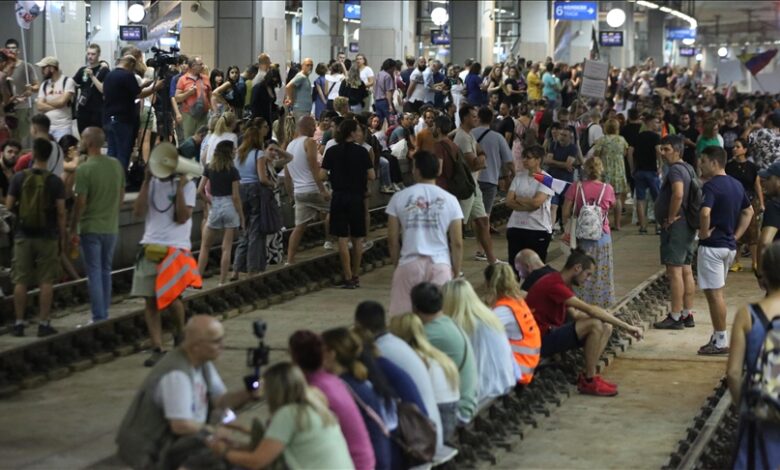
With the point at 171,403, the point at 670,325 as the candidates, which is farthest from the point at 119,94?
the point at 171,403

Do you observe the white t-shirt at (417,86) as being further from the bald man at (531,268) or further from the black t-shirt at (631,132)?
the bald man at (531,268)

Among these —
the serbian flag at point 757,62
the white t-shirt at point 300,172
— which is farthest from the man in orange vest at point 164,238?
the serbian flag at point 757,62

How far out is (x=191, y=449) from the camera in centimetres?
743

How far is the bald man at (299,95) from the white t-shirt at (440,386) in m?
17.6

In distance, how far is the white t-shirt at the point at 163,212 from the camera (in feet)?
41.8

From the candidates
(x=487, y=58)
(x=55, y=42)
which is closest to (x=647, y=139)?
(x=55, y=42)

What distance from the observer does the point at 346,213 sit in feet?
56.0

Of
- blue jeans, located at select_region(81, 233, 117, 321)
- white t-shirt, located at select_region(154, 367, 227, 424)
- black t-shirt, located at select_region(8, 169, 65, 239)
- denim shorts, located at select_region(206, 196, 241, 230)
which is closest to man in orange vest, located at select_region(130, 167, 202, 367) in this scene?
blue jeans, located at select_region(81, 233, 117, 321)

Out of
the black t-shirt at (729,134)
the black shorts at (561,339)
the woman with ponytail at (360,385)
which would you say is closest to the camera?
the woman with ponytail at (360,385)

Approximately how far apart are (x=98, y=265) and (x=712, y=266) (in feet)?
17.0

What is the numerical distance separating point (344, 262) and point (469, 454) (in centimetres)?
731

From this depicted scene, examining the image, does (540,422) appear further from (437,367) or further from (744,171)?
(744,171)

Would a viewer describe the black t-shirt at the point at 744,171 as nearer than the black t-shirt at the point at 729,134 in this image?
Yes

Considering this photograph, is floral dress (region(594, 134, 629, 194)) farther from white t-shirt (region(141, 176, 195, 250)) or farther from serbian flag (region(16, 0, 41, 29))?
white t-shirt (region(141, 176, 195, 250))
